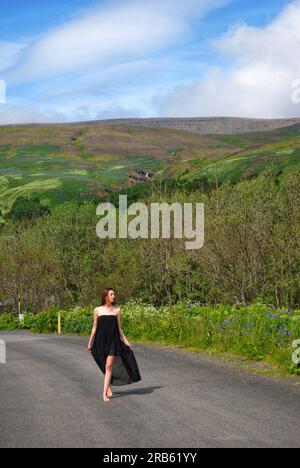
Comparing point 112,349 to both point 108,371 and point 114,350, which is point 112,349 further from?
point 108,371

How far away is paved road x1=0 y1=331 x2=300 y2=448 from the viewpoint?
27.7 feet

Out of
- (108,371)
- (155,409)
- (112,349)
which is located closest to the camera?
(155,409)

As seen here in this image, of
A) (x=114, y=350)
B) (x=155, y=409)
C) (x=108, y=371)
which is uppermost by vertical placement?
(x=114, y=350)

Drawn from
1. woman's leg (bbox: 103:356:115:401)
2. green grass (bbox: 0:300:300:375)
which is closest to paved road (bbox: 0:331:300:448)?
woman's leg (bbox: 103:356:115:401)

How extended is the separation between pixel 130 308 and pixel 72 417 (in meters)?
20.3

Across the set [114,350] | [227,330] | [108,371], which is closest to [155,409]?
[108,371]

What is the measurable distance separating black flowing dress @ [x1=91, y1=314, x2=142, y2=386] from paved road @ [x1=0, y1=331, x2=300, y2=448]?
1.11 feet

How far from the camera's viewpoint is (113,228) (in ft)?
224

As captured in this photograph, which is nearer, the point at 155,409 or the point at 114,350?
the point at 155,409

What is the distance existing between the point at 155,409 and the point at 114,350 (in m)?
1.97

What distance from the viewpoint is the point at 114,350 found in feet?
40.6

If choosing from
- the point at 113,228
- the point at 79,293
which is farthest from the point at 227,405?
the point at 113,228

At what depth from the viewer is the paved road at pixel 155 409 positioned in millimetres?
8430

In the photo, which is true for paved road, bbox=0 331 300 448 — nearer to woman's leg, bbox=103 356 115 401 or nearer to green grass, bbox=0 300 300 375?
woman's leg, bbox=103 356 115 401
